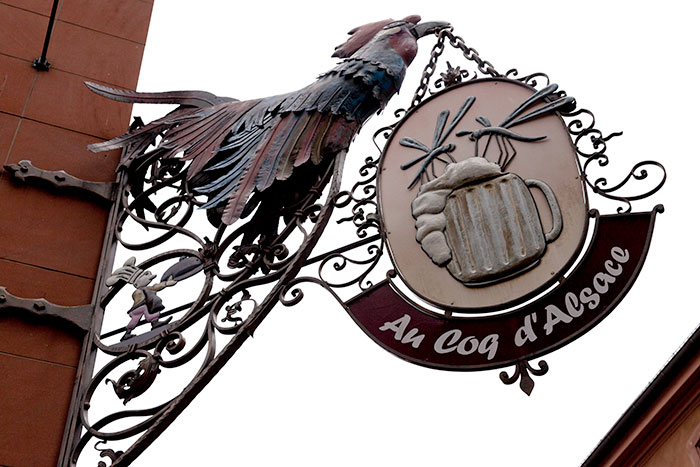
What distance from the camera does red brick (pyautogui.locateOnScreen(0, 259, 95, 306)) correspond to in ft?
17.5

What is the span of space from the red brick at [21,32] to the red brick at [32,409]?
2.24 metres

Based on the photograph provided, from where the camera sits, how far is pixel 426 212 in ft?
16.0

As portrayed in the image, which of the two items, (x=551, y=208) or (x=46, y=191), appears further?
(x=46, y=191)

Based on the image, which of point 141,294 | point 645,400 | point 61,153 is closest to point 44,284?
point 141,294

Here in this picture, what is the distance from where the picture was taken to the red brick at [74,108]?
242 inches

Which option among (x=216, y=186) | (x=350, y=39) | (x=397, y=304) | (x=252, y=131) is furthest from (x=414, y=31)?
(x=397, y=304)

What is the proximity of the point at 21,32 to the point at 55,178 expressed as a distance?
1.31 m

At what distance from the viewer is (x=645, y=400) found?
8.71 meters

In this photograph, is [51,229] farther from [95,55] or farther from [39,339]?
[95,55]

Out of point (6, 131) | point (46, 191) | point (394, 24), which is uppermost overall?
point (394, 24)

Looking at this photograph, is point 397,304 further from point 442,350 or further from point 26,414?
point 26,414

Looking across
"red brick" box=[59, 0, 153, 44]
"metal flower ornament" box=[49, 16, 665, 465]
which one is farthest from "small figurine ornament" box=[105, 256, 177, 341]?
"red brick" box=[59, 0, 153, 44]

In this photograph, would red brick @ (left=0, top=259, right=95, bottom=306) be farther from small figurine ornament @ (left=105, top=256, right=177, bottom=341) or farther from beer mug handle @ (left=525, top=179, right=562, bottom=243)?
beer mug handle @ (left=525, top=179, right=562, bottom=243)

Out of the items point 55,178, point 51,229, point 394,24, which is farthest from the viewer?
point 394,24
